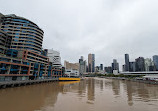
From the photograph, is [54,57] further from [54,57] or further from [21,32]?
[21,32]

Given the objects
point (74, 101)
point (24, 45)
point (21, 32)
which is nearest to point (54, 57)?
point (24, 45)

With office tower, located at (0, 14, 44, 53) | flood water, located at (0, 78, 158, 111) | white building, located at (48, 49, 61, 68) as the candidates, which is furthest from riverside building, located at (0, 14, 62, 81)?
white building, located at (48, 49, 61, 68)

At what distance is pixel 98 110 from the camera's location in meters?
16.5

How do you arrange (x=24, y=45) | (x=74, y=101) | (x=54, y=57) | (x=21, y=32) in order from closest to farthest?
(x=74, y=101), (x=24, y=45), (x=21, y=32), (x=54, y=57)

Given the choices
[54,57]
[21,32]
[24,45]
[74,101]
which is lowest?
[74,101]

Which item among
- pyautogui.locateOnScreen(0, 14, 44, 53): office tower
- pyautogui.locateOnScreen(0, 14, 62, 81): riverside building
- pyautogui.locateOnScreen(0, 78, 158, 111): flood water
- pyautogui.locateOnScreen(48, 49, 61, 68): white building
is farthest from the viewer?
pyautogui.locateOnScreen(48, 49, 61, 68): white building

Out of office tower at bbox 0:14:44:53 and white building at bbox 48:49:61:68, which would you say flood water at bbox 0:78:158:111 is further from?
white building at bbox 48:49:61:68

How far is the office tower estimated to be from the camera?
73.1 m

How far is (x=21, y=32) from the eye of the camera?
75.4 m

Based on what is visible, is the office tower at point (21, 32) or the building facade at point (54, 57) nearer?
the office tower at point (21, 32)

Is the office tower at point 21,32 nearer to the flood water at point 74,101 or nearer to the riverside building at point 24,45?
the riverside building at point 24,45

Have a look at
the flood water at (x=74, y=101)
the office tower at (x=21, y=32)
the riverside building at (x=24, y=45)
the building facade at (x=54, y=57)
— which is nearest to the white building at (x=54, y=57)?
the building facade at (x=54, y=57)

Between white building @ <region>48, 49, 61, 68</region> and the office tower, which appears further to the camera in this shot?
white building @ <region>48, 49, 61, 68</region>

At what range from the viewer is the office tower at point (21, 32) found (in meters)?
73.1
